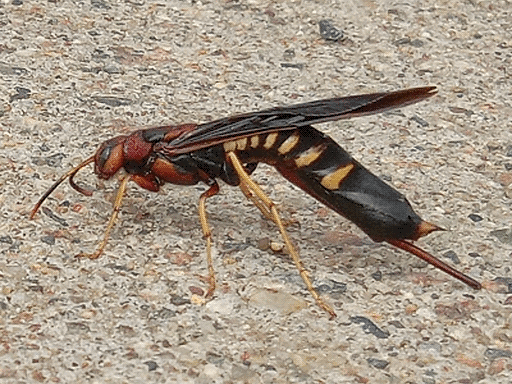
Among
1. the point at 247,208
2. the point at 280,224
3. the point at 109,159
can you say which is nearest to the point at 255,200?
the point at 247,208

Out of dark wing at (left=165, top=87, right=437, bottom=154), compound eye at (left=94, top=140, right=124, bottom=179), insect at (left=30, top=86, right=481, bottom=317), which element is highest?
dark wing at (left=165, top=87, right=437, bottom=154)

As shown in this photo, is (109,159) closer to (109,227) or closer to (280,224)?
(109,227)

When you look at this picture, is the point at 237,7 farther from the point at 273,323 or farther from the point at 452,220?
the point at 273,323

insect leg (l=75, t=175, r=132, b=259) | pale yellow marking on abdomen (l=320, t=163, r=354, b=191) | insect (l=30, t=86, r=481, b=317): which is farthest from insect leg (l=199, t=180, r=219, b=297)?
pale yellow marking on abdomen (l=320, t=163, r=354, b=191)

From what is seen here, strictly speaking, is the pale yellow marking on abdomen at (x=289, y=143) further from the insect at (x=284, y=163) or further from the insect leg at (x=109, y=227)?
the insect leg at (x=109, y=227)

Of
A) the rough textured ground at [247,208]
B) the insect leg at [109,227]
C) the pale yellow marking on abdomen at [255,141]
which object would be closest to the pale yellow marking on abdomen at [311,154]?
the pale yellow marking on abdomen at [255,141]

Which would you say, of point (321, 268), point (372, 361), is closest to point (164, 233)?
point (321, 268)

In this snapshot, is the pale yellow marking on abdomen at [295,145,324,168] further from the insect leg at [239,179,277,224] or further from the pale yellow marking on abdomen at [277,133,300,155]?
the insect leg at [239,179,277,224]
